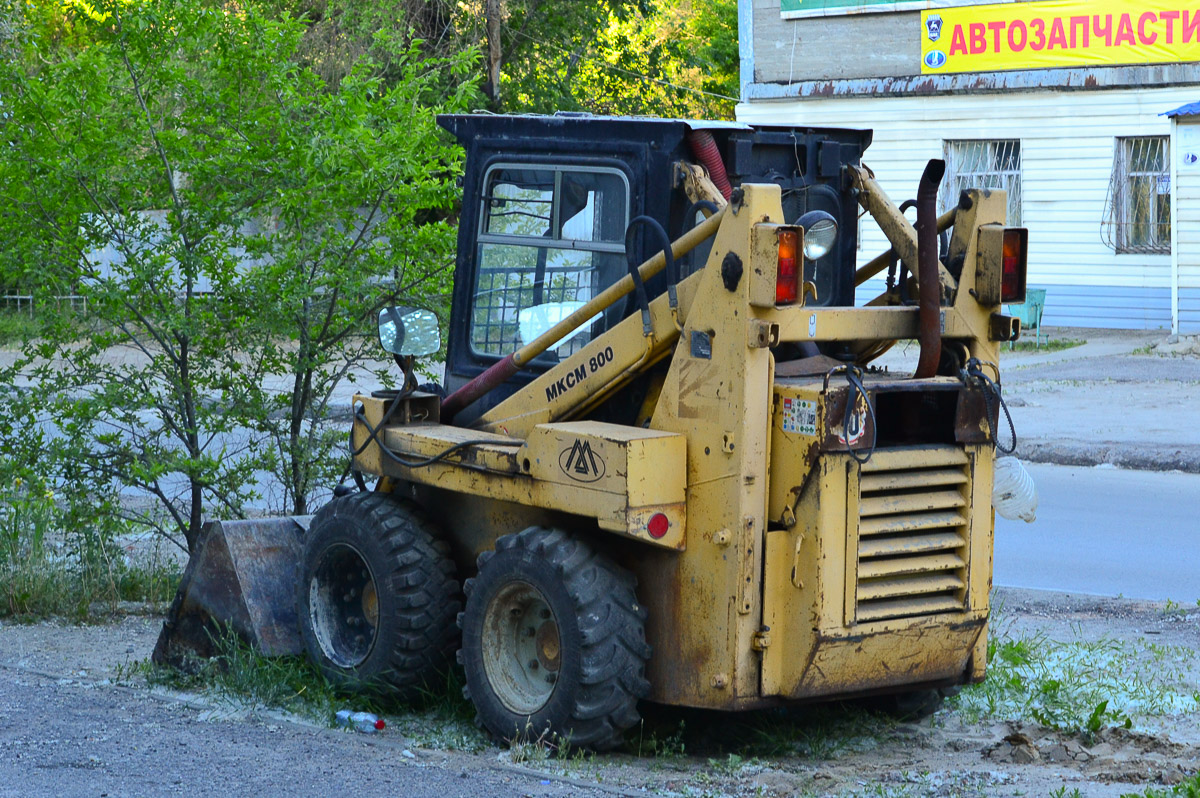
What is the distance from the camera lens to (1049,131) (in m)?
22.0

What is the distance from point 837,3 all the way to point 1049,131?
3993 millimetres

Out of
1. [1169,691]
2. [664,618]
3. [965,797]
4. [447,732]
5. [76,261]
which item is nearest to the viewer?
[965,797]

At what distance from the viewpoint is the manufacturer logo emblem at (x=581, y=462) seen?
15.8 ft

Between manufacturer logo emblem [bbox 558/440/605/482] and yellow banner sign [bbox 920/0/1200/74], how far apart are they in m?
18.7

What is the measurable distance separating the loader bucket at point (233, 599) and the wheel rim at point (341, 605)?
8.4 inches

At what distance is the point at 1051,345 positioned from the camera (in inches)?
815

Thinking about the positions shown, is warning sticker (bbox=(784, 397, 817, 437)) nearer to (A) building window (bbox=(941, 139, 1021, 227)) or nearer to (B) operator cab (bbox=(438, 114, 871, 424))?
(B) operator cab (bbox=(438, 114, 871, 424))

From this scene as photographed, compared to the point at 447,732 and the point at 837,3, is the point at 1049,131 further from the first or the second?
the point at 447,732

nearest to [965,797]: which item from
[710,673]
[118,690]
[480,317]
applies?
[710,673]

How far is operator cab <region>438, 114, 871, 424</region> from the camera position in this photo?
5.20 meters

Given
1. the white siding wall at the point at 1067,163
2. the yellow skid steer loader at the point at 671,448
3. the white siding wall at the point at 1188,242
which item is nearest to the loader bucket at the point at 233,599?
the yellow skid steer loader at the point at 671,448

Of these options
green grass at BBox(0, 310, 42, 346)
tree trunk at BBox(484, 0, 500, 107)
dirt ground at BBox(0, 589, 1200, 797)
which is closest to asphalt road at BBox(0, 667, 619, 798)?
dirt ground at BBox(0, 589, 1200, 797)

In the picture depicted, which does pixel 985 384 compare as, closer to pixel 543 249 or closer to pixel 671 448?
pixel 671 448

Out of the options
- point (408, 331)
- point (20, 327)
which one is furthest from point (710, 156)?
point (20, 327)
